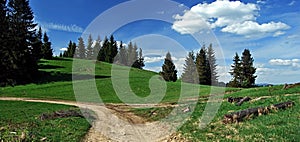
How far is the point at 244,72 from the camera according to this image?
8331cm

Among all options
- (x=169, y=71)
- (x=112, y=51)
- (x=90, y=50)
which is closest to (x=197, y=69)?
(x=169, y=71)

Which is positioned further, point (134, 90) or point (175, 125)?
point (134, 90)

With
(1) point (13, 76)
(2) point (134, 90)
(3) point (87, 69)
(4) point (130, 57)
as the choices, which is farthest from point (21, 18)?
(4) point (130, 57)

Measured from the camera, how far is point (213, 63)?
9594 cm

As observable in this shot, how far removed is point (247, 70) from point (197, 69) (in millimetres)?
14143

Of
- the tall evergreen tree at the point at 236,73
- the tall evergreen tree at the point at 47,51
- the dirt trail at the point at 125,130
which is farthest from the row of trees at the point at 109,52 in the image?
the dirt trail at the point at 125,130

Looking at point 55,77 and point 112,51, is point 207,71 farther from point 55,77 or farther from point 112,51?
point 112,51

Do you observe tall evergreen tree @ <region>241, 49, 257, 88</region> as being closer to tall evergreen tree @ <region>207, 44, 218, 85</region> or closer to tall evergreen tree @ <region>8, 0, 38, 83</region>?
tall evergreen tree @ <region>207, 44, 218, 85</region>

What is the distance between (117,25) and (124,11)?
1274mm

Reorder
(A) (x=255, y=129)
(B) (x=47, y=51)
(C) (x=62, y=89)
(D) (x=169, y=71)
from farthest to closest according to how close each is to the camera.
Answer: (B) (x=47, y=51) → (D) (x=169, y=71) → (C) (x=62, y=89) → (A) (x=255, y=129)

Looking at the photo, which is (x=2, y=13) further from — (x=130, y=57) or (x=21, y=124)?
(x=130, y=57)

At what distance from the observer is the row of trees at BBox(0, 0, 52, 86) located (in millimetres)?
55312

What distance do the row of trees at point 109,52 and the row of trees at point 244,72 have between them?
4549cm

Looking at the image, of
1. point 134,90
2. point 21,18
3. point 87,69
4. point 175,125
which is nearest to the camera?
point 175,125
